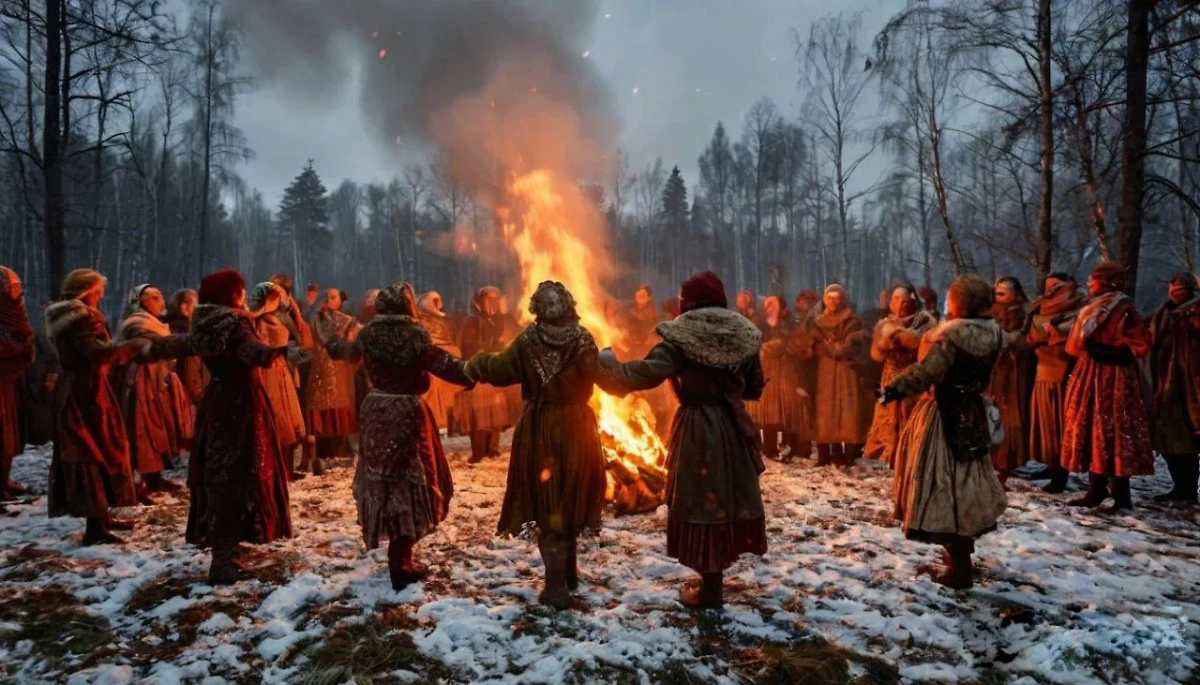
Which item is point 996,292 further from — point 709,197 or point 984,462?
point 709,197

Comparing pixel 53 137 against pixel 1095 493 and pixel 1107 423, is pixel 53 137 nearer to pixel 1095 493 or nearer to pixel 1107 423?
pixel 1107 423

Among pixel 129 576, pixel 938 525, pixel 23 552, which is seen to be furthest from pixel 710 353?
pixel 23 552

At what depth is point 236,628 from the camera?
391 cm

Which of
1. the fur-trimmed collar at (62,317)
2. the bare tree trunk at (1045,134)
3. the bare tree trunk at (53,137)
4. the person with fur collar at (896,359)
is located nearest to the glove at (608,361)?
the person with fur collar at (896,359)

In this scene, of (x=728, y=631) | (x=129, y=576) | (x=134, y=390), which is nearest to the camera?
(x=728, y=631)

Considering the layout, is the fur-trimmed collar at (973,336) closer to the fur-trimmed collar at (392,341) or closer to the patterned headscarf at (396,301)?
the fur-trimmed collar at (392,341)

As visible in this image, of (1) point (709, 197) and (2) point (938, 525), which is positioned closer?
(2) point (938, 525)

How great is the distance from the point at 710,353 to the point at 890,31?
12.4 m

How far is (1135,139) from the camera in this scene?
885 centimetres

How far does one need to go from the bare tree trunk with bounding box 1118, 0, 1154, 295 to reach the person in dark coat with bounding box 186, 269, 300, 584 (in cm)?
1076

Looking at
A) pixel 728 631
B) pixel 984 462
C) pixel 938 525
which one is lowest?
pixel 728 631

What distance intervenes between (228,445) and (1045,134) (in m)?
13.0

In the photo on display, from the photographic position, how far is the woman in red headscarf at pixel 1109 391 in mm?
5949

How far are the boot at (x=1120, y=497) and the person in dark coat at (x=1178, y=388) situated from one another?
0.79 metres
